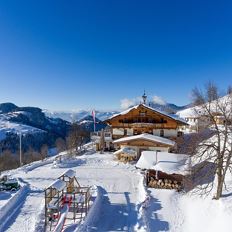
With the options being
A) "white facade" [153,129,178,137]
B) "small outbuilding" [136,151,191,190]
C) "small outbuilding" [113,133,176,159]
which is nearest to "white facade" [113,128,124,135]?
"small outbuilding" [113,133,176,159]

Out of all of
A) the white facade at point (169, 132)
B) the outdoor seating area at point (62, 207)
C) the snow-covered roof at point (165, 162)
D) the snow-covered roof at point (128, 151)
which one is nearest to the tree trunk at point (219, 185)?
the snow-covered roof at point (165, 162)

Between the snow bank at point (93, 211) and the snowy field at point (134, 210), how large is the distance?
0.10 m

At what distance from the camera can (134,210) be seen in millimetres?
20984

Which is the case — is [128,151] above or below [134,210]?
above

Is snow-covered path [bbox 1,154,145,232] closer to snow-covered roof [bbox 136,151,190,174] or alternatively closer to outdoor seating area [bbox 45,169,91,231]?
outdoor seating area [bbox 45,169,91,231]

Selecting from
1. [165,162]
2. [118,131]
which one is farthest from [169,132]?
[165,162]

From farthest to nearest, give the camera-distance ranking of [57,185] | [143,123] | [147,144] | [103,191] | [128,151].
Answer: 1. [143,123]
2. [147,144]
3. [128,151]
4. [103,191]
5. [57,185]

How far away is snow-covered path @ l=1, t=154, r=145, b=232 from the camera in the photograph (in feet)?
61.8

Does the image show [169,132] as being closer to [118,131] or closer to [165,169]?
[118,131]

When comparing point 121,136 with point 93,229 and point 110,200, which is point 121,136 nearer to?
point 110,200

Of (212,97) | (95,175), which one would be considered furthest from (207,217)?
(95,175)

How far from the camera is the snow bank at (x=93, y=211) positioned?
17850 mm

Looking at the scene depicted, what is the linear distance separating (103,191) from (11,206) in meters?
7.94

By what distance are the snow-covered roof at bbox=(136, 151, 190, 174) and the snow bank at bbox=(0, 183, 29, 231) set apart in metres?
11.3
